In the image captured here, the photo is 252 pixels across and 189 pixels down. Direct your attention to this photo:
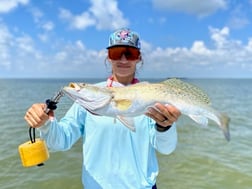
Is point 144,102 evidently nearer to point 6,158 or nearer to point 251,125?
Result: point 6,158

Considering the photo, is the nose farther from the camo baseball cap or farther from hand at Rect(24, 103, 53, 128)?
hand at Rect(24, 103, 53, 128)

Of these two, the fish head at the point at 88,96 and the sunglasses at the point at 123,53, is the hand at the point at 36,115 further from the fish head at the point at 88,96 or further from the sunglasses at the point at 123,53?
the sunglasses at the point at 123,53

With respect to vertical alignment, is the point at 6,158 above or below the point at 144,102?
below

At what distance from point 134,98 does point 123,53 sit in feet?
2.21

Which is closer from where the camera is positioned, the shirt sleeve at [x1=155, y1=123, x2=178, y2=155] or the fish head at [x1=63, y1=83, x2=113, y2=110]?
the fish head at [x1=63, y1=83, x2=113, y2=110]

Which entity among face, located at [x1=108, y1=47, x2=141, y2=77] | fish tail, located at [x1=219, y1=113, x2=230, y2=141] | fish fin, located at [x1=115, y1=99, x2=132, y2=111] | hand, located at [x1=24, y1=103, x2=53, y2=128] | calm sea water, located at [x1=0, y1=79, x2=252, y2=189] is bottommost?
calm sea water, located at [x1=0, y1=79, x2=252, y2=189]

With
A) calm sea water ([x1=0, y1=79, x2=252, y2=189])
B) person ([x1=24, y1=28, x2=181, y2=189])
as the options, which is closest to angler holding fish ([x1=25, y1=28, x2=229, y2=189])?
person ([x1=24, y1=28, x2=181, y2=189])

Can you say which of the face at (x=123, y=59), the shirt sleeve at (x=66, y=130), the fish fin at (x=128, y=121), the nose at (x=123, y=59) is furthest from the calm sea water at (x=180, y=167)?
the fish fin at (x=128, y=121)

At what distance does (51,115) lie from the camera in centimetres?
320

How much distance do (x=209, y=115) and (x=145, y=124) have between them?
678 millimetres

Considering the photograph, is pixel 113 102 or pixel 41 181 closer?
pixel 113 102

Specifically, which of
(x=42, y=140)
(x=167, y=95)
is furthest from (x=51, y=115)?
(x=167, y=95)

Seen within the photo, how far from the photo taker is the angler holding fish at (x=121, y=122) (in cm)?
317

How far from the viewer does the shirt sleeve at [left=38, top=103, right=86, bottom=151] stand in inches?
131
